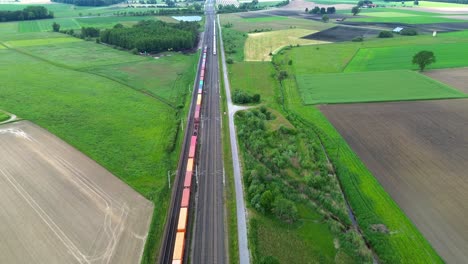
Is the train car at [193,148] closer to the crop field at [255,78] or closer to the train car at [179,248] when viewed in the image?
the train car at [179,248]

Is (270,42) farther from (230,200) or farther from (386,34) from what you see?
(230,200)

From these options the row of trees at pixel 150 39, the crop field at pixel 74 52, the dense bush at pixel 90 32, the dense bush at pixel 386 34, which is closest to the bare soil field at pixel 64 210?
the crop field at pixel 74 52

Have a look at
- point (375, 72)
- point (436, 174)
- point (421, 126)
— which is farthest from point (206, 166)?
point (375, 72)

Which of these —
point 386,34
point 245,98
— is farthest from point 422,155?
point 386,34

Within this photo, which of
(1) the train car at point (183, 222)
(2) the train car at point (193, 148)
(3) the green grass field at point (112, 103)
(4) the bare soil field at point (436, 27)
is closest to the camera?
(1) the train car at point (183, 222)

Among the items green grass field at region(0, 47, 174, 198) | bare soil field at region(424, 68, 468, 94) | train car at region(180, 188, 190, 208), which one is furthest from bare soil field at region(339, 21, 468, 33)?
train car at region(180, 188, 190, 208)
